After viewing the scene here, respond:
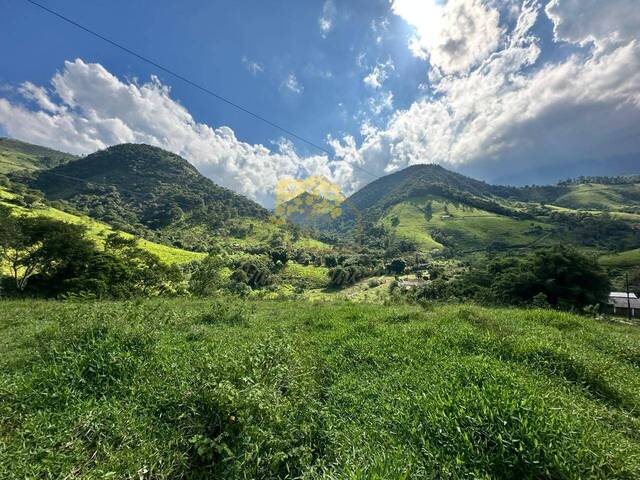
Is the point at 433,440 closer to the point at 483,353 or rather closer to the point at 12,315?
the point at 483,353

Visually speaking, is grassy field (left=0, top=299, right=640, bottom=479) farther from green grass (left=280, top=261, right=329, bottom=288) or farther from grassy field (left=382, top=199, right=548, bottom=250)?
grassy field (left=382, top=199, right=548, bottom=250)

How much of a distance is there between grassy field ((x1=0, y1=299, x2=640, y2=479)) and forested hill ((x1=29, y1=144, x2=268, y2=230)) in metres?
102

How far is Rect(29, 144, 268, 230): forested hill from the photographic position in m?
128

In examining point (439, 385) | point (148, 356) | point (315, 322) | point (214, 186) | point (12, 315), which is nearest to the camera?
point (439, 385)

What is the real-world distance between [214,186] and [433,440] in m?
210

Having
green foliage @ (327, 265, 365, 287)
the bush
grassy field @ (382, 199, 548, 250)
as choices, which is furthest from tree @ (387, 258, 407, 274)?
the bush

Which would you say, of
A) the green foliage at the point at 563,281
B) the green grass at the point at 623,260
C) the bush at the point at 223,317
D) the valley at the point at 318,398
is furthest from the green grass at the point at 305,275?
the green grass at the point at 623,260

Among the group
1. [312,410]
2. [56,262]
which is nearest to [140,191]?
[56,262]

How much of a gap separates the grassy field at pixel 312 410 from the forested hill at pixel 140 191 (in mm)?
102251

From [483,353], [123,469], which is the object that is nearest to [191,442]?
[123,469]

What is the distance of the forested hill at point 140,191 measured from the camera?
127562mm

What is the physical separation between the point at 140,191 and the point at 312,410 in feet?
621

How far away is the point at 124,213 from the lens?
12400 centimetres

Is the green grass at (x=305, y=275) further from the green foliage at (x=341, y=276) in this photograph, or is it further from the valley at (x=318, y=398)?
the valley at (x=318, y=398)
